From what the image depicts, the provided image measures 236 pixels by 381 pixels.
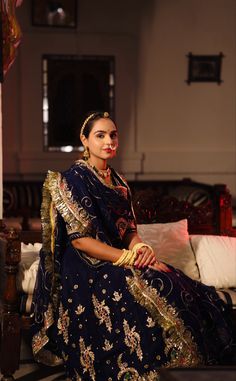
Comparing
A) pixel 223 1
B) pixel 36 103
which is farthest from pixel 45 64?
pixel 223 1

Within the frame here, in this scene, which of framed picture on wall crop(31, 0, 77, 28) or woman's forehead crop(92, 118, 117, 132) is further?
framed picture on wall crop(31, 0, 77, 28)

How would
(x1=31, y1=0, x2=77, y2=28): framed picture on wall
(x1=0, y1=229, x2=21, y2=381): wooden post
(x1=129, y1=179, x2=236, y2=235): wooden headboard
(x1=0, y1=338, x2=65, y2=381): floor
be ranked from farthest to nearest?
(x1=31, y1=0, x2=77, y2=28): framed picture on wall < (x1=129, y1=179, x2=236, y2=235): wooden headboard < (x1=0, y1=338, x2=65, y2=381): floor < (x1=0, y1=229, x2=21, y2=381): wooden post

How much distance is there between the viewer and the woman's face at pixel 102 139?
346 cm

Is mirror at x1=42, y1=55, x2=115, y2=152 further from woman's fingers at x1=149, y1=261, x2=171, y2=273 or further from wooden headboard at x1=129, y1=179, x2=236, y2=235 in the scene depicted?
woman's fingers at x1=149, y1=261, x2=171, y2=273

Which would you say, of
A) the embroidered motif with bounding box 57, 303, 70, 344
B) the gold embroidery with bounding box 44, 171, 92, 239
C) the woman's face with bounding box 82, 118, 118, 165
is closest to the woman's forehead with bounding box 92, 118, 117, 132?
the woman's face with bounding box 82, 118, 118, 165

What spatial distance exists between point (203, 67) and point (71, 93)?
1.63m

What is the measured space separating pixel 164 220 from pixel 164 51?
422cm

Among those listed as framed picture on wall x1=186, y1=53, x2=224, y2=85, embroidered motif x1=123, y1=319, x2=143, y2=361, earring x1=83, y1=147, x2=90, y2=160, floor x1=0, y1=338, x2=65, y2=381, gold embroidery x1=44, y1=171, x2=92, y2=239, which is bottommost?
floor x1=0, y1=338, x2=65, y2=381

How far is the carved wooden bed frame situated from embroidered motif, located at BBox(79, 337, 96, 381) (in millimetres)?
424

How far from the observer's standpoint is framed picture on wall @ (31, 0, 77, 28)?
8078 mm

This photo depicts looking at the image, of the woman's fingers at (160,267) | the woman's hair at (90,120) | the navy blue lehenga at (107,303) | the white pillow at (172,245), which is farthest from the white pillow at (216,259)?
the woman's hair at (90,120)

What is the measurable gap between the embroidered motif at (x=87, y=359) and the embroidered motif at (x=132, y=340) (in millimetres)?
216

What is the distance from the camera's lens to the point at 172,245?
420 centimetres

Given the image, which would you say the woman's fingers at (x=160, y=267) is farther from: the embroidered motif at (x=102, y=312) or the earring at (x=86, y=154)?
the earring at (x=86, y=154)
